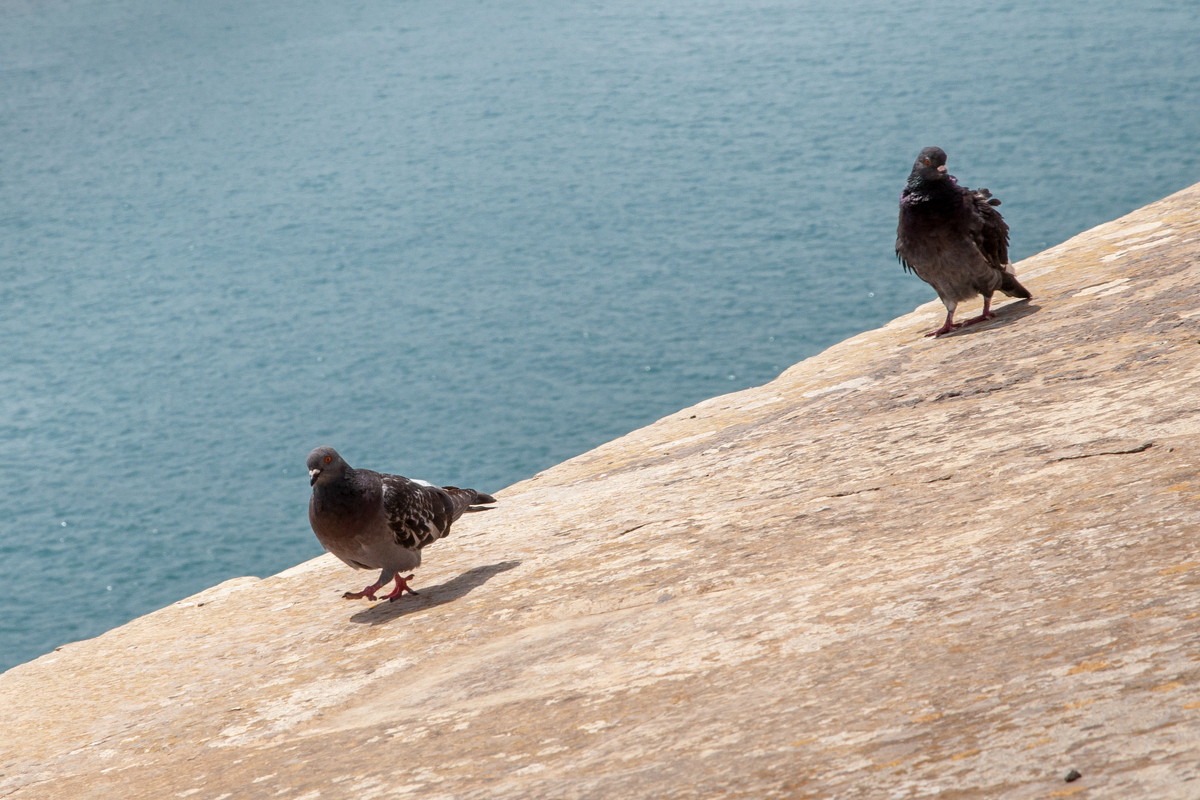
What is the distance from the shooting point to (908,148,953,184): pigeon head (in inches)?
250

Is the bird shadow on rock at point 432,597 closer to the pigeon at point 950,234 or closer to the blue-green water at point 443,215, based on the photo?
the pigeon at point 950,234

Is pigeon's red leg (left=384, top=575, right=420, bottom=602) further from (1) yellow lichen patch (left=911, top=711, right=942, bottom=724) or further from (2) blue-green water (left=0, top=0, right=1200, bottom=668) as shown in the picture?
(2) blue-green water (left=0, top=0, right=1200, bottom=668)

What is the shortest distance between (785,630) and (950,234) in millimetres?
3864

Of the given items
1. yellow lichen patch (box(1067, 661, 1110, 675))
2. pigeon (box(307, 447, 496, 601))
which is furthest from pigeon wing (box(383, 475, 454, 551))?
yellow lichen patch (box(1067, 661, 1110, 675))

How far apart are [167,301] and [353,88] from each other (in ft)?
30.2

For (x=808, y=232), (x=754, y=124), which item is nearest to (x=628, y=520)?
(x=808, y=232)

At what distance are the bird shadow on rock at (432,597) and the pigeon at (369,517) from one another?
0.06m

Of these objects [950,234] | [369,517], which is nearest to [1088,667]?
[369,517]

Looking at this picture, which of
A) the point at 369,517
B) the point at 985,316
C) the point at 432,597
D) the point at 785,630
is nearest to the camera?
the point at 785,630

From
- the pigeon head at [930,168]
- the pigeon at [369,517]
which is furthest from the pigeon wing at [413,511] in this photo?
the pigeon head at [930,168]

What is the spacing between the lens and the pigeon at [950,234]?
21.0 feet

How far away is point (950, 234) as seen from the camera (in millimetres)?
6406

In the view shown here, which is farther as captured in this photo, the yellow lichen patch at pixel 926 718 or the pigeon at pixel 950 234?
the pigeon at pixel 950 234

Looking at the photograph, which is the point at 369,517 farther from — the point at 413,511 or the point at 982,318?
the point at 982,318
